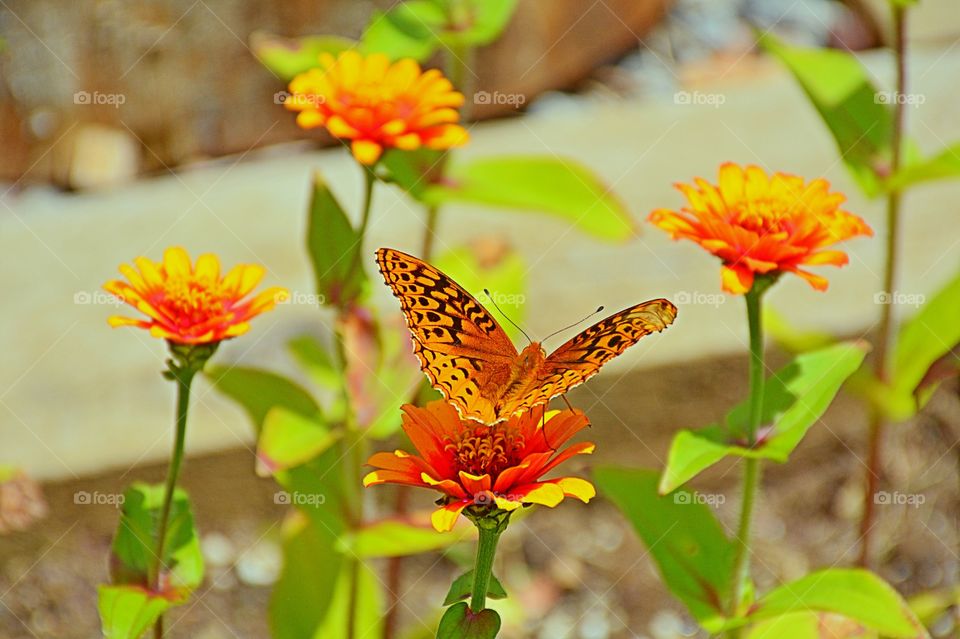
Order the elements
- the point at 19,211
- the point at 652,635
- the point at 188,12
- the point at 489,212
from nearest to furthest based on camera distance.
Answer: the point at 652,635 → the point at 489,212 → the point at 19,211 → the point at 188,12

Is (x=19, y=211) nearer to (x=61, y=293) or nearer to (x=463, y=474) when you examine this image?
(x=61, y=293)

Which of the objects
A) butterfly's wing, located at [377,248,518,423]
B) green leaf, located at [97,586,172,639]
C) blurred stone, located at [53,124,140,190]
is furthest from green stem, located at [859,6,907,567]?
blurred stone, located at [53,124,140,190]

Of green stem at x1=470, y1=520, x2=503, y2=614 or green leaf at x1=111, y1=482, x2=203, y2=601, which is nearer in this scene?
green stem at x1=470, y1=520, x2=503, y2=614

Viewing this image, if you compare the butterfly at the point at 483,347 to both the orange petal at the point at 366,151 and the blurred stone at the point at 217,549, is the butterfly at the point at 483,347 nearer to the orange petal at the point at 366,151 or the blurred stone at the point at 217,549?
the orange petal at the point at 366,151

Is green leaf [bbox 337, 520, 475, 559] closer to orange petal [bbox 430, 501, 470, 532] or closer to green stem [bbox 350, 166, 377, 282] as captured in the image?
green stem [bbox 350, 166, 377, 282]

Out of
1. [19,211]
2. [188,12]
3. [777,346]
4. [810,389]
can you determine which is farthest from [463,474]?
[188,12]

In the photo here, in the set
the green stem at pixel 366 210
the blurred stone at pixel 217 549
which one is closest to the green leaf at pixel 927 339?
the green stem at pixel 366 210
